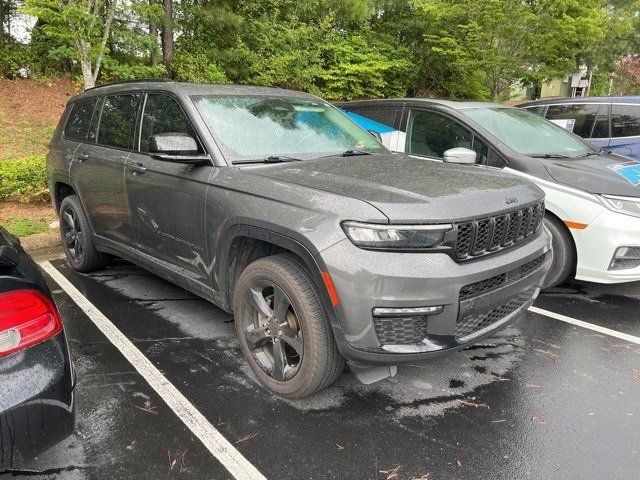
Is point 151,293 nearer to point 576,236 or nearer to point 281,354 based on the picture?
point 281,354

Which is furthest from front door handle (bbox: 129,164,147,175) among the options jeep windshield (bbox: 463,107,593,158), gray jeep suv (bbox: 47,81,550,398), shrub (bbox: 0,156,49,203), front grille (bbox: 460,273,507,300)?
shrub (bbox: 0,156,49,203)

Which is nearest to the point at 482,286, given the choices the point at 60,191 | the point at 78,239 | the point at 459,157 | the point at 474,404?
the point at 474,404

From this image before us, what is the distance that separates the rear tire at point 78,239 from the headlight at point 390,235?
10.6 ft

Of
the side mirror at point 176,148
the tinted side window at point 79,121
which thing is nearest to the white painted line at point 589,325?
the side mirror at point 176,148

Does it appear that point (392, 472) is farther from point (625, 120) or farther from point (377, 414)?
point (625, 120)

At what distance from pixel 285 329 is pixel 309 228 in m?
0.65

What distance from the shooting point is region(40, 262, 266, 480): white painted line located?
2.35m

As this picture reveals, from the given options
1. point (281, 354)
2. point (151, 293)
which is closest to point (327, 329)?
point (281, 354)

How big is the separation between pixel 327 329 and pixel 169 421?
39.4 inches

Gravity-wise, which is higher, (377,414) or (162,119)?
(162,119)

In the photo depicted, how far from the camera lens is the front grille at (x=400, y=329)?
7.78 feet

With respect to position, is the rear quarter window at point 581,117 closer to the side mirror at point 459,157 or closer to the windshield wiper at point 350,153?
the side mirror at point 459,157

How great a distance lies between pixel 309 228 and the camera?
2477 millimetres

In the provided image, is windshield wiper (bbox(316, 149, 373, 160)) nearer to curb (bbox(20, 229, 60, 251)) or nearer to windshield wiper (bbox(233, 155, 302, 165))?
windshield wiper (bbox(233, 155, 302, 165))
